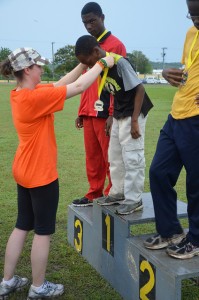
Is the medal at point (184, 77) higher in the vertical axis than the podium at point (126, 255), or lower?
higher

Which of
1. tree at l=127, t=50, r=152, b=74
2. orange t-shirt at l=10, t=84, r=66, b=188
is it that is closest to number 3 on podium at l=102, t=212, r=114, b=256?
orange t-shirt at l=10, t=84, r=66, b=188

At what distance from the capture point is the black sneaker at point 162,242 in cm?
329

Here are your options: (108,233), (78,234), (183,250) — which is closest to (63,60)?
(78,234)

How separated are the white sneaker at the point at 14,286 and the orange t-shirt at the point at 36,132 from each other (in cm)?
84

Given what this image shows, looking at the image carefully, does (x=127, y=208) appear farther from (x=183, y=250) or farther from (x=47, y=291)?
(x=47, y=291)

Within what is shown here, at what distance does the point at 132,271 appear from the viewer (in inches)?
136

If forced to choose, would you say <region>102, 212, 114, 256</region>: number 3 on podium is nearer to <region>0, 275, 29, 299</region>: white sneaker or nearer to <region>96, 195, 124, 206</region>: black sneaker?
<region>96, 195, 124, 206</region>: black sneaker

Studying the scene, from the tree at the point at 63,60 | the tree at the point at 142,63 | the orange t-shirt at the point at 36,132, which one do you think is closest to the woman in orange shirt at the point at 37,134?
the orange t-shirt at the point at 36,132

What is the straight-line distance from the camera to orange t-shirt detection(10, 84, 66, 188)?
337 cm

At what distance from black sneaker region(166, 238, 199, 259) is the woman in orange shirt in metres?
0.97

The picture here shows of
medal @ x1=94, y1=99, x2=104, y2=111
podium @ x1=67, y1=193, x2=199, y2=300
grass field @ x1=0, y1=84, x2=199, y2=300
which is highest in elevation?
medal @ x1=94, y1=99, x2=104, y2=111

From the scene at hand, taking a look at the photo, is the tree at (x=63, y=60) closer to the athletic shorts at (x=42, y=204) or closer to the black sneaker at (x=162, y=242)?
the athletic shorts at (x=42, y=204)

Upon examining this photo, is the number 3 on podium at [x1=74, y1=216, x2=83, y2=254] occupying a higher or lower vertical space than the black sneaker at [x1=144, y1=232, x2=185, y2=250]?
lower

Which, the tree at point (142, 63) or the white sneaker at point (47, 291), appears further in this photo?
the tree at point (142, 63)
